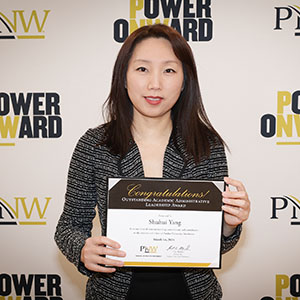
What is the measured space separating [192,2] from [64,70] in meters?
0.84

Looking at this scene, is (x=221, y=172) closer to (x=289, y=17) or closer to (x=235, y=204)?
(x=235, y=204)

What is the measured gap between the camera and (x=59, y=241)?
126 cm

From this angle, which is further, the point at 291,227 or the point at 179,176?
the point at 291,227

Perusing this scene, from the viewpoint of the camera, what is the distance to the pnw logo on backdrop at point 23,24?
232 cm

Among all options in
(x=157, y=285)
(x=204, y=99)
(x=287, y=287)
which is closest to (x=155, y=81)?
(x=157, y=285)

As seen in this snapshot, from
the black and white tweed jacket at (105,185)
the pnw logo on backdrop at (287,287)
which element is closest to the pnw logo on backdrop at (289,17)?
the black and white tweed jacket at (105,185)

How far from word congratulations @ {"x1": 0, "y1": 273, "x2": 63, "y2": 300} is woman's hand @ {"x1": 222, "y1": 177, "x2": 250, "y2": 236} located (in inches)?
63.4

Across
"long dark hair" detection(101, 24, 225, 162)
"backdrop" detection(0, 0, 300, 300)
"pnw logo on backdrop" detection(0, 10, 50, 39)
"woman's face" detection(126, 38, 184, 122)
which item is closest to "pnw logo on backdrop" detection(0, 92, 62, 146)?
"backdrop" detection(0, 0, 300, 300)

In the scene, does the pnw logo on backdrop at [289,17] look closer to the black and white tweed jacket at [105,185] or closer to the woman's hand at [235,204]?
the black and white tweed jacket at [105,185]

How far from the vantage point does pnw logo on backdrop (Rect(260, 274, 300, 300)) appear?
240 centimetres

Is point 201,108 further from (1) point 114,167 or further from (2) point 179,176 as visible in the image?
(1) point 114,167

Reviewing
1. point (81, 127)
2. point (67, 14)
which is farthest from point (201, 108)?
point (67, 14)

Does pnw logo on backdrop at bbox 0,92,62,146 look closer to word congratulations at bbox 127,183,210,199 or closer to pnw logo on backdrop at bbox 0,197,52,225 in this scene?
pnw logo on backdrop at bbox 0,197,52,225

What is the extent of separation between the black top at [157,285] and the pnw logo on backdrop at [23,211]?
132 cm
